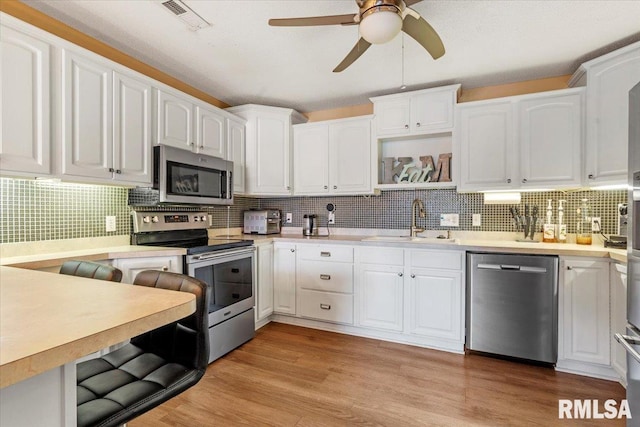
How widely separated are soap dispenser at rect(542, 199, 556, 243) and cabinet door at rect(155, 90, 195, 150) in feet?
10.3

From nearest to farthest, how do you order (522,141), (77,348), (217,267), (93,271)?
(77,348), (93,271), (217,267), (522,141)

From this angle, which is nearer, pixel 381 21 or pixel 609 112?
pixel 381 21

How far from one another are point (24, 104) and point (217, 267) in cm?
150

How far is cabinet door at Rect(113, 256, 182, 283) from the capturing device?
2.00 metres

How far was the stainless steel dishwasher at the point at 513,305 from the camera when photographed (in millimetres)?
2254

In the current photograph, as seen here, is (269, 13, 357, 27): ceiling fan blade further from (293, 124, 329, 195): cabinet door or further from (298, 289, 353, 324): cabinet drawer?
(298, 289, 353, 324): cabinet drawer

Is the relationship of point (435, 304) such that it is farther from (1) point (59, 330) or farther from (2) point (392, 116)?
(1) point (59, 330)

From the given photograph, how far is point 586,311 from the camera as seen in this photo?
2174 millimetres

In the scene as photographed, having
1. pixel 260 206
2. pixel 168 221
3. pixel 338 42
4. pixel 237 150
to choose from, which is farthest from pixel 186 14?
pixel 260 206

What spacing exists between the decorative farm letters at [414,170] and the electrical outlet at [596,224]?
3.80 feet

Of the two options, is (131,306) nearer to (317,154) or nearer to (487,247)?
(487,247)

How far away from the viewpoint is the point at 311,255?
3.03m

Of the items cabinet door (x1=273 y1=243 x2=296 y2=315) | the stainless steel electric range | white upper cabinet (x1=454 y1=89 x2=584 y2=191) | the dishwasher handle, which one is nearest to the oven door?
the stainless steel electric range

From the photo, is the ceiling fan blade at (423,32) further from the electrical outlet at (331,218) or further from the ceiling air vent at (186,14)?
the electrical outlet at (331,218)
